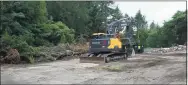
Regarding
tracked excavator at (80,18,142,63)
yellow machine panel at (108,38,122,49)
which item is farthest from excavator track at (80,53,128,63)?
yellow machine panel at (108,38,122,49)

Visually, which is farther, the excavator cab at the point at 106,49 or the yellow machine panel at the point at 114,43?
the yellow machine panel at the point at 114,43

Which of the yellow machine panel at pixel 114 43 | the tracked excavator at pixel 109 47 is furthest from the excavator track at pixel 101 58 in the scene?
the yellow machine panel at pixel 114 43

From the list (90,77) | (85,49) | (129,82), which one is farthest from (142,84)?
(85,49)

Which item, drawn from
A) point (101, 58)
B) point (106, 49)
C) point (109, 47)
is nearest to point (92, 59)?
point (101, 58)

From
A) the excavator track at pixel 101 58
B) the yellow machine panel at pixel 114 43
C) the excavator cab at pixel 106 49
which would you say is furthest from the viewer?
the yellow machine panel at pixel 114 43

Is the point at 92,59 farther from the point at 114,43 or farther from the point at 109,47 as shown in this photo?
the point at 114,43

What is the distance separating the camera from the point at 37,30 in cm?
3038

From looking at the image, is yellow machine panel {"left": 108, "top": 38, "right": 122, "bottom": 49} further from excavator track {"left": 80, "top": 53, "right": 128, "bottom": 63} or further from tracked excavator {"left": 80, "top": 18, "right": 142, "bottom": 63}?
excavator track {"left": 80, "top": 53, "right": 128, "bottom": 63}

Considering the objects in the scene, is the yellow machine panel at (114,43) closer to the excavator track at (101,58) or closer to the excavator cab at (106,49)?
the excavator cab at (106,49)

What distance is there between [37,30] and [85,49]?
214 inches

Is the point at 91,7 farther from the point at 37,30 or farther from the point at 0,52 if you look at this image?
the point at 0,52

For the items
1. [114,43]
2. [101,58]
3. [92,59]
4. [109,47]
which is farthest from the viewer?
[114,43]

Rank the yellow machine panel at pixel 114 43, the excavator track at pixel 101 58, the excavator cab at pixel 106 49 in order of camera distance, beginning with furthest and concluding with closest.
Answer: the yellow machine panel at pixel 114 43
the excavator cab at pixel 106 49
the excavator track at pixel 101 58

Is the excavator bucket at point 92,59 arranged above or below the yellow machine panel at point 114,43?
below
